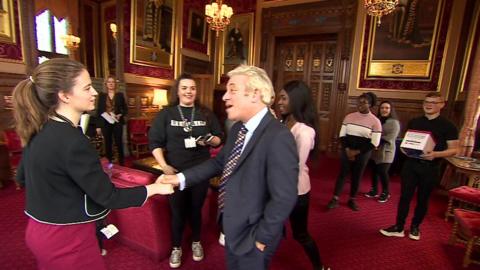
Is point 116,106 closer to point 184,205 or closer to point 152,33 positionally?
point 152,33

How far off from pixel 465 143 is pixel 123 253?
5.23m

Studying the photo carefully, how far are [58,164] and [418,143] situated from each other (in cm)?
288

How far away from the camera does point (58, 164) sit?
1053 mm

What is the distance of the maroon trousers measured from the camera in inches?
43.9

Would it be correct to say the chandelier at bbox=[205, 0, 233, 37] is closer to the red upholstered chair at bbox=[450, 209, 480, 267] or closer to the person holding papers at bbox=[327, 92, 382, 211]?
the person holding papers at bbox=[327, 92, 382, 211]

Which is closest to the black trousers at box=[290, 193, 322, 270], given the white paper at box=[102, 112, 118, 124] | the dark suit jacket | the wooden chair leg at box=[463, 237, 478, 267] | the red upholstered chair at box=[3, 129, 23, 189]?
the dark suit jacket

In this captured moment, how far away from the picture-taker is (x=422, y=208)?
2834mm

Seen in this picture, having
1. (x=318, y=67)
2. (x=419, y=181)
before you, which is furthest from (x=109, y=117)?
(x=318, y=67)

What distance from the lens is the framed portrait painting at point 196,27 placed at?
7.92 metres

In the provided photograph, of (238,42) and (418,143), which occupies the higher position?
(238,42)

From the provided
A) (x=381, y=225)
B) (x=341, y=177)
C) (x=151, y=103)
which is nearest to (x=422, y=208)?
(x=381, y=225)

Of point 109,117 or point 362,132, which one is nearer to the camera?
point 362,132

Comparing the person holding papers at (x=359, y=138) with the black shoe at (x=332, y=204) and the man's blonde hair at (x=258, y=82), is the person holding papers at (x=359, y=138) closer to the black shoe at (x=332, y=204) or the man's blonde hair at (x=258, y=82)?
the black shoe at (x=332, y=204)

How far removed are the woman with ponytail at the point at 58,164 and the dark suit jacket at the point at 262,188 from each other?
604 mm
